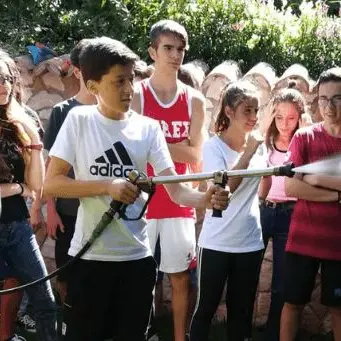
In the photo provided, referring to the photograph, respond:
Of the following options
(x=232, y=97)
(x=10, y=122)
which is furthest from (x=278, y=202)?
(x=10, y=122)

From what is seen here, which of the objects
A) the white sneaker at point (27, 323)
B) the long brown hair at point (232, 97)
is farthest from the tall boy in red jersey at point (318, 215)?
the white sneaker at point (27, 323)

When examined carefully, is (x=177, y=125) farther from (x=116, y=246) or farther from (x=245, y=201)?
(x=116, y=246)

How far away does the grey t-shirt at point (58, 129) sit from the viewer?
4.89m

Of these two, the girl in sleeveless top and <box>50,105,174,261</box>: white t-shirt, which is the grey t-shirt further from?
<box>50,105,174,261</box>: white t-shirt

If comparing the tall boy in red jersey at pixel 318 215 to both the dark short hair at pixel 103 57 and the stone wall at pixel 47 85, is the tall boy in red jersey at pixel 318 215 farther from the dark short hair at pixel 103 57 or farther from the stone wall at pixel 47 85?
the stone wall at pixel 47 85

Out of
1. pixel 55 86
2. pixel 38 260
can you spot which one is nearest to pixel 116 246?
pixel 38 260

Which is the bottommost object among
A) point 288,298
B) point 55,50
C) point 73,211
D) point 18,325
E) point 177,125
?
point 18,325

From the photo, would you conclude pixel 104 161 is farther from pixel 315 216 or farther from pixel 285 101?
pixel 285 101

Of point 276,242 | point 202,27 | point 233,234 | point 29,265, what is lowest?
point 29,265

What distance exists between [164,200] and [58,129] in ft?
2.42

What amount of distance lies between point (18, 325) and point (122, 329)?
2.13 m

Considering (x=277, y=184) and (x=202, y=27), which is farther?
(x=202, y=27)

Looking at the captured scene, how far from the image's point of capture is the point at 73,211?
498 centimetres

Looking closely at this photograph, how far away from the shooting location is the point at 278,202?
5.04 metres
